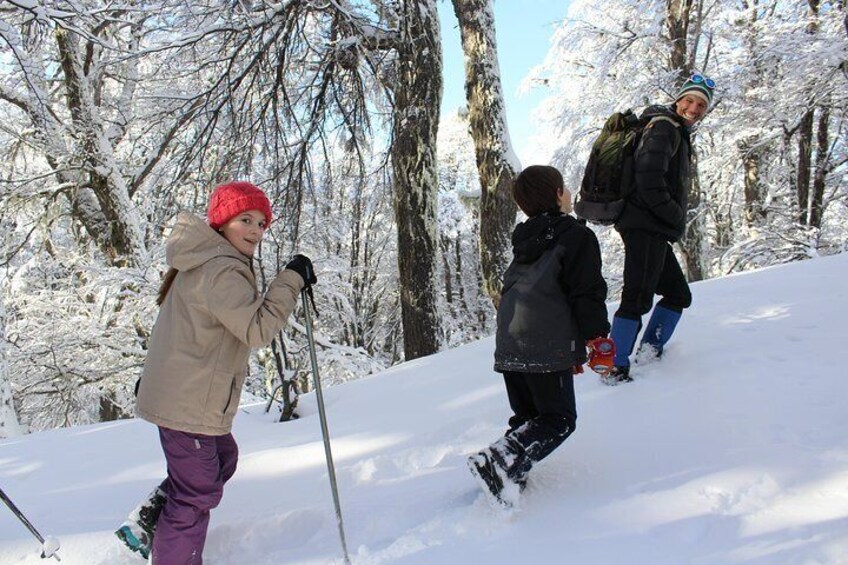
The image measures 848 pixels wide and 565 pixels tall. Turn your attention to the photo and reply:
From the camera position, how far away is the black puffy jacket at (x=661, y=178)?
301 cm

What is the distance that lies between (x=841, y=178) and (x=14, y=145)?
17.8m

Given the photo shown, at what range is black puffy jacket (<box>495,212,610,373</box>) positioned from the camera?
225cm

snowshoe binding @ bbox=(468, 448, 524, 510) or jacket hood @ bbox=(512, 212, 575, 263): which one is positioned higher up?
jacket hood @ bbox=(512, 212, 575, 263)

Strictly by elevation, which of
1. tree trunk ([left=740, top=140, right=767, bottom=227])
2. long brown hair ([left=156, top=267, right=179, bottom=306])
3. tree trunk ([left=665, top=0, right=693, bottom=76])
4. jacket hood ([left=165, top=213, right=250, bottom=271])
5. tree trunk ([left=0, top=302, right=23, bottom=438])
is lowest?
tree trunk ([left=0, top=302, right=23, bottom=438])

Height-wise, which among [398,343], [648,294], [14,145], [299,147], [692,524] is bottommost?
[398,343]

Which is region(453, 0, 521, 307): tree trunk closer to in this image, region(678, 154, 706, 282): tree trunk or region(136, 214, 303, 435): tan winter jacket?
region(136, 214, 303, 435): tan winter jacket

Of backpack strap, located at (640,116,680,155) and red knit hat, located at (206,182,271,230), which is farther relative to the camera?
backpack strap, located at (640,116,680,155)

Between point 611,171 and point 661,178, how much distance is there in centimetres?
31

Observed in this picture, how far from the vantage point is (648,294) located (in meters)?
3.21

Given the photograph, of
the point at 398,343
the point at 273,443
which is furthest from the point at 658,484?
the point at 398,343

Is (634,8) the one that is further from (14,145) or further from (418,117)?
(14,145)

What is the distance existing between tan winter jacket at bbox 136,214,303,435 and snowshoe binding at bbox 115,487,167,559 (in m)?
0.40

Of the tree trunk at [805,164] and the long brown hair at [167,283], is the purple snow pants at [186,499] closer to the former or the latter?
the long brown hair at [167,283]

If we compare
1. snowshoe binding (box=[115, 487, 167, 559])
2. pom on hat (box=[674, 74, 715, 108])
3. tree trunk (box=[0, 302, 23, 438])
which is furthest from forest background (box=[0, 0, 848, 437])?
pom on hat (box=[674, 74, 715, 108])
